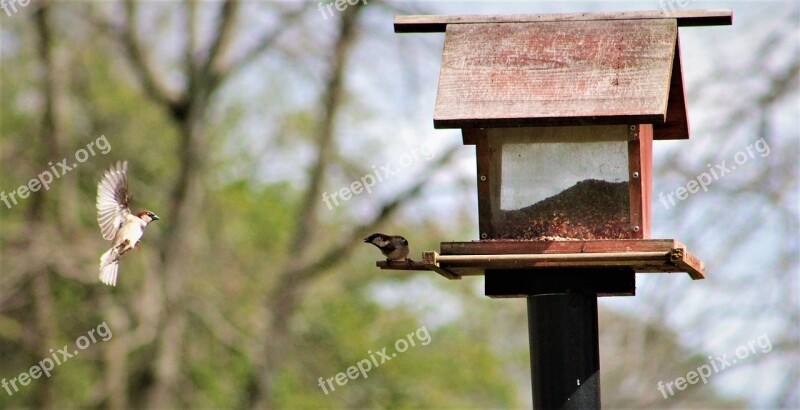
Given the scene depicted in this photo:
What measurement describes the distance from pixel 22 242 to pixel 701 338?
8447mm

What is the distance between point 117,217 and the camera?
5.54 meters

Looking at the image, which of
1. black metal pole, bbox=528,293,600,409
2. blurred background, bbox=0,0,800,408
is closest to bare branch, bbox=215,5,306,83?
blurred background, bbox=0,0,800,408

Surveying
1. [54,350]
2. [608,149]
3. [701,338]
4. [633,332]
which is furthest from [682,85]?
[54,350]

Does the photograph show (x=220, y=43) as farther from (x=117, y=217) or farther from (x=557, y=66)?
(x=557, y=66)

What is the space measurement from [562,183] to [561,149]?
13 centimetres

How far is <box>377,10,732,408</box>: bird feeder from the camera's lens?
4.32 metres

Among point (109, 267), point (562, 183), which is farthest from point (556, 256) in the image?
point (109, 267)

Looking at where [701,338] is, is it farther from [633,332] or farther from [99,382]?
[99,382]

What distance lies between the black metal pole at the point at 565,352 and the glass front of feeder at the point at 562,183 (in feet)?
0.89

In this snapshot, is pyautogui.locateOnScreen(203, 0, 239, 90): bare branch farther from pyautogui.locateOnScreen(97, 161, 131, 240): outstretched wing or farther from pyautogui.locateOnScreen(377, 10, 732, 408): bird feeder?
pyautogui.locateOnScreen(377, 10, 732, 408): bird feeder

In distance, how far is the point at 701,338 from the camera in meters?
9.07

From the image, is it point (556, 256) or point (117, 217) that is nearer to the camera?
point (556, 256)

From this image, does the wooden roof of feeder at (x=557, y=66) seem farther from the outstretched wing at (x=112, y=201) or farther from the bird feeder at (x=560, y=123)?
the outstretched wing at (x=112, y=201)

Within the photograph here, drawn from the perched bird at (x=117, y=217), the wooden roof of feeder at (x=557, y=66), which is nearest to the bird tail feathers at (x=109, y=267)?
the perched bird at (x=117, y=217)
